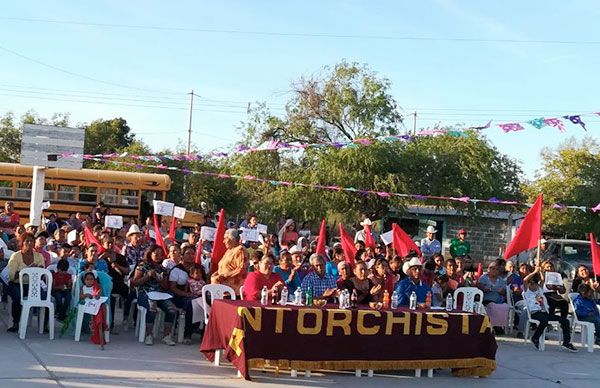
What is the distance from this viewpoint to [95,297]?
33.6 ft

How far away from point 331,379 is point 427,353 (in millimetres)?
1273

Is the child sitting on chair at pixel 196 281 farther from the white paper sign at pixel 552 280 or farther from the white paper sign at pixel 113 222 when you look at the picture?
the white paper sign at pixel 552 280

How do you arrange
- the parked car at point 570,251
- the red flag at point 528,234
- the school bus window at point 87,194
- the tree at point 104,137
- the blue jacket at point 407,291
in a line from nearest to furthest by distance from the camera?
the blue jacket at point 407,291 → the red flag at point 528,234 → the parked car at point 570,251 → the school bus window at point 87,194 → the tree at point 104,137

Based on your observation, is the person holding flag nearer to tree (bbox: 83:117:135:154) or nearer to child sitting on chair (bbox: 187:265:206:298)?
child sitting on chair (bbox: 187:265:206:298)

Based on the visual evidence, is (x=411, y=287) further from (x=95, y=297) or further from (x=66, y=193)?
(x=66, y=193)

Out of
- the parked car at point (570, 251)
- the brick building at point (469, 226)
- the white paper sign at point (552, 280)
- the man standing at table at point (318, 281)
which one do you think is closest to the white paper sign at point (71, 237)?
the man standing at table at point (318, 281)

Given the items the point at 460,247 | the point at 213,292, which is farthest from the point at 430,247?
the point at 213,292

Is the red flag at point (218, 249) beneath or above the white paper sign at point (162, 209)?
beneath

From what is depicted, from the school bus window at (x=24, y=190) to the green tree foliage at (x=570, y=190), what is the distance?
2571 centimetres

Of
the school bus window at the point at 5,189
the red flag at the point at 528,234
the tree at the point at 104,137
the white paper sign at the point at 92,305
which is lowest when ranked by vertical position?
the white paper sign at the point at 92,305

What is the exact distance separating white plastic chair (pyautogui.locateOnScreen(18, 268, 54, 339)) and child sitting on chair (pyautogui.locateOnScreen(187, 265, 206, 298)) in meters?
1.90

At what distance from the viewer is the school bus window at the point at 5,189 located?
→ 22.9 m

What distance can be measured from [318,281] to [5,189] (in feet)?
50.4

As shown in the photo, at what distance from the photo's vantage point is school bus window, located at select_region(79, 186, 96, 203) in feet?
77.1
